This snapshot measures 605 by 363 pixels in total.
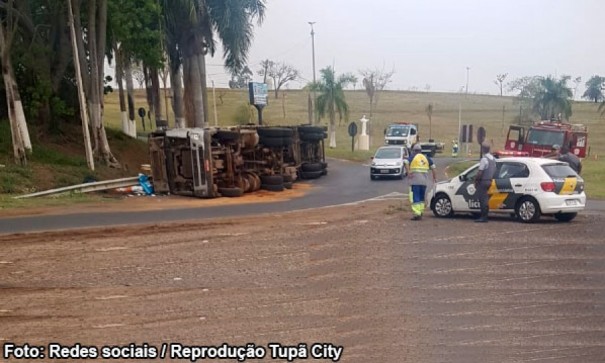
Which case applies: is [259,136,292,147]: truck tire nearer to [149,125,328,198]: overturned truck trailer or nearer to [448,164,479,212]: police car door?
[149,125,328,198]: overturned truck trailer

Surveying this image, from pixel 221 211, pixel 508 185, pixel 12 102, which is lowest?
pixel 221 211

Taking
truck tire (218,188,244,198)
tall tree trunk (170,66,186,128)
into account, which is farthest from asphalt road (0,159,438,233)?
tall tree trunk (170,66,186,128)

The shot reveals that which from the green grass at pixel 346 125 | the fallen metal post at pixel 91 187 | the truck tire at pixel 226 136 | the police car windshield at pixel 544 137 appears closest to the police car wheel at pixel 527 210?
the green grass at pixel 346 125

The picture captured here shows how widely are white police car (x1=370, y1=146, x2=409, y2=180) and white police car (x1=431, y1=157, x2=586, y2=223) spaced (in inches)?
613

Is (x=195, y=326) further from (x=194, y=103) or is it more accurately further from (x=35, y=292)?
(x=194, y=103)

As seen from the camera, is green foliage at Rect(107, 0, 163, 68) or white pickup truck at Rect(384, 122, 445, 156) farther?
white pickup truck at Rect(384, 122, 445, 156)

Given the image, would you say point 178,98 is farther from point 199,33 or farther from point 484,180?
point 484,180

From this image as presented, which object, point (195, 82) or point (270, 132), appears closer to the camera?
point (270, 132)

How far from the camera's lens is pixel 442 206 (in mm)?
16516

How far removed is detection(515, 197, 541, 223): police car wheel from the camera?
579 inches

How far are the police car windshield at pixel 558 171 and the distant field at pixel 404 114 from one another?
33537 millimetres

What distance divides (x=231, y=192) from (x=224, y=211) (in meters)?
4.78

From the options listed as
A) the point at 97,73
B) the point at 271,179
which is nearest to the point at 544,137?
the point at 271,179

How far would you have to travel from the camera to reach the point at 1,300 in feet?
27.7
